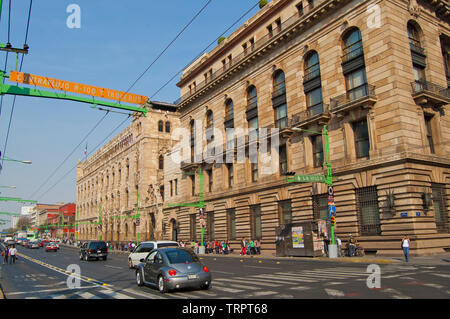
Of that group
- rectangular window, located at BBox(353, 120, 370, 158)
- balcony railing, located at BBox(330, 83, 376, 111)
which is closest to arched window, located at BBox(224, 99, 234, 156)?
balcony railing, located at BBox(330, 83, 376, 111)

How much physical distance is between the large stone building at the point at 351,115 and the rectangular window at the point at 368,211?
0.25ft

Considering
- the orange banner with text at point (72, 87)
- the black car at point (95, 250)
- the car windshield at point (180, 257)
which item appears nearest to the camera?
the car windshield at point (180, 257)

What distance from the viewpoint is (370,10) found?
28.9 metres

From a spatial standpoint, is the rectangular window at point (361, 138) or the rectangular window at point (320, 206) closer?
the rectangular window at point (361, 138)

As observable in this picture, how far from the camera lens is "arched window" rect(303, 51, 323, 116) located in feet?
109

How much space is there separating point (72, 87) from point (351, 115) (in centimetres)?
2108

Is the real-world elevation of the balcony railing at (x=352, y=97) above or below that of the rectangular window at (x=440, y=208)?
above

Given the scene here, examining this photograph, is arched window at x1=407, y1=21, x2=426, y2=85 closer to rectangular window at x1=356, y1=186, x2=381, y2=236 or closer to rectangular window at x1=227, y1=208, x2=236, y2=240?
rectangular window at x1=356, y1=186, x2=381, y2=236

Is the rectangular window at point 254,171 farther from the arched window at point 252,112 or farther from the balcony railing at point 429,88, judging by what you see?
the balcony railing at point 429,88

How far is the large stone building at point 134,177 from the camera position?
225ft

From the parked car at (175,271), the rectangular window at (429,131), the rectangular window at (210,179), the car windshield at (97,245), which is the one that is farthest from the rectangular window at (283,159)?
the parked car at (175,271)

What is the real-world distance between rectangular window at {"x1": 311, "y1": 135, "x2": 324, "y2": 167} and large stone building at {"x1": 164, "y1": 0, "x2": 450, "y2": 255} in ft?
0.30
